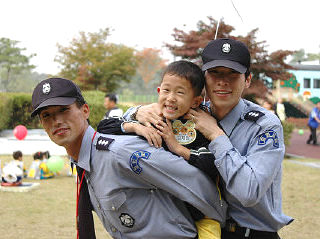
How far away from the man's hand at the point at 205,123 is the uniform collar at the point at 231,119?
0.30 feet

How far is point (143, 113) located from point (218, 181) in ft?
1.83

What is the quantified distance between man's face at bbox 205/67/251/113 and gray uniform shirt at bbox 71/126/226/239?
1.31 feet

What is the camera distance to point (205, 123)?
6.92 ft

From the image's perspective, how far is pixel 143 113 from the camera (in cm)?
229

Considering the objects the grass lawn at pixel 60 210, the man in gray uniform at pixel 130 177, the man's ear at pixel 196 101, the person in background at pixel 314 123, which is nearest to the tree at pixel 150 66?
the person in background at pixel 314 123

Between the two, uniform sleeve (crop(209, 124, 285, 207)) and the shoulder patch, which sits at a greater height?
the shoulder patch

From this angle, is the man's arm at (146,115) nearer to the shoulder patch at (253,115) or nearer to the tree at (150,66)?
the shoulder patch at (253,115)

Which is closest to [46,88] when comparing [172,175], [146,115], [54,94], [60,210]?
[54,94]

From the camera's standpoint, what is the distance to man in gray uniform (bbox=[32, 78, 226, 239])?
76.4 inches

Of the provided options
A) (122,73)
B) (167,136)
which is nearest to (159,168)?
(167,136)

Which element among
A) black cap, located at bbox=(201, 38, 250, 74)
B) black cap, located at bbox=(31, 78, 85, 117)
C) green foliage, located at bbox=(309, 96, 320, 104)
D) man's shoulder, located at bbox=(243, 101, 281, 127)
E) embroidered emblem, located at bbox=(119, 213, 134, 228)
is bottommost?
green foliage, located at bbox=(309, 96, 320, 104)

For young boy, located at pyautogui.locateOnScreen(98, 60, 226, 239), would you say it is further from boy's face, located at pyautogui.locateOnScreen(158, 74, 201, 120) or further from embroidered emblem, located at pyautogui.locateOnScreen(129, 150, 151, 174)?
embroidered emblem, located at pyautogui.locateOnScreen(129, 150, 151, 174)

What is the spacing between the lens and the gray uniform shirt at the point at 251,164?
186 centimetres

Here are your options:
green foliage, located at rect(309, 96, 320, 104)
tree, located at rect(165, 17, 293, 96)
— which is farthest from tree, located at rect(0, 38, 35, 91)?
green foliage, located at rect(309, 96, 320, 104)
